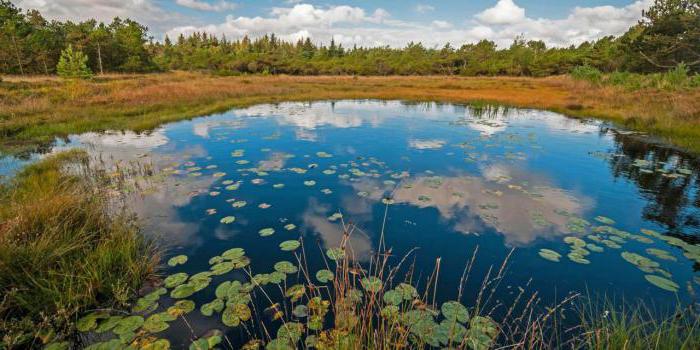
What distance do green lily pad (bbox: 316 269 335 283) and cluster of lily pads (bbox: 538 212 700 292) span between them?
12.9 feet

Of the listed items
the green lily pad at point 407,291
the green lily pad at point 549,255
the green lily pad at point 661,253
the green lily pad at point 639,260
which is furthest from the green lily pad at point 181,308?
the green lily pad at point 661,253

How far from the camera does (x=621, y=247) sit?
6.21 m

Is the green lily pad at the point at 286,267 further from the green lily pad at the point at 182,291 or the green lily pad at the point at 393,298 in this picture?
the green lily pad at the point at 393,298

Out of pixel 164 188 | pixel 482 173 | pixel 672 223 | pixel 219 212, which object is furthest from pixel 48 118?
pixel 672 223

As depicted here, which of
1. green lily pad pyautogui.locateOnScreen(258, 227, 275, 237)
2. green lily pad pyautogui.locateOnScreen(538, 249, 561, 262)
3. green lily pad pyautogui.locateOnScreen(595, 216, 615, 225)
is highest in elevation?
green lily pad pyautogui.locateOnScreen(595, 216, 615, 225)

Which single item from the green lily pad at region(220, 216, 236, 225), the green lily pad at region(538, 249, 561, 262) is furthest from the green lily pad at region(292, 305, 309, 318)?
the green lily pad at region(538, 249, 561, 262)

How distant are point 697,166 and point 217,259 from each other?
15.5 meters

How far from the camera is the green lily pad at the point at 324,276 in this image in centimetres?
500

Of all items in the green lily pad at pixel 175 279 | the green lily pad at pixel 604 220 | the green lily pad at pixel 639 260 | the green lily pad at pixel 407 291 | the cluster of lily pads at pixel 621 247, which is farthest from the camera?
the green lily pad at pixel 604 220

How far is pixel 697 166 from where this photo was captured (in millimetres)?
11203

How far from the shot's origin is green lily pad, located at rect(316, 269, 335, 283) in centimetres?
500

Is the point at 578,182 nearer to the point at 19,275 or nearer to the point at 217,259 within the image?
the point at 217,259

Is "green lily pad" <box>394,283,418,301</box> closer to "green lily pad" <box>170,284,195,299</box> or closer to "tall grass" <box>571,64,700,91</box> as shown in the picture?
"green lily pad" <box>170,284,195,299</box>

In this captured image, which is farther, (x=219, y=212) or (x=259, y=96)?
(x=259, y=96)
